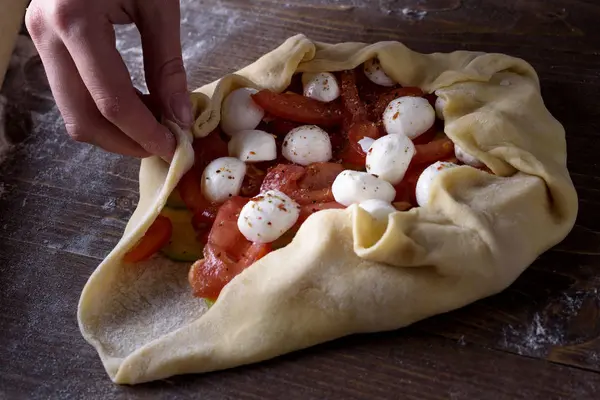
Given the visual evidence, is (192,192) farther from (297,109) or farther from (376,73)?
(376,73)

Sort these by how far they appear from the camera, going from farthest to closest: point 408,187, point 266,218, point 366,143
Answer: point 366,143, point 408,187, point 266,218

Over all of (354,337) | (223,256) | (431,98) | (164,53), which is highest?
(164,53)

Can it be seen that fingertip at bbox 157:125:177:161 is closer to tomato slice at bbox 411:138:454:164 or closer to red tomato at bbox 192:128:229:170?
red tomato at bbox 192:128:229:170

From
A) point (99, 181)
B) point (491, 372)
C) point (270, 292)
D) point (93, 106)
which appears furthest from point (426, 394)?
point (99, 181)

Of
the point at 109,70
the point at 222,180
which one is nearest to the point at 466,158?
the point at 222,180

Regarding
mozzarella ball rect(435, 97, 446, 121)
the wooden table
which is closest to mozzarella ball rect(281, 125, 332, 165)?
mozzarella ball rect(435, 97, 446, 121)

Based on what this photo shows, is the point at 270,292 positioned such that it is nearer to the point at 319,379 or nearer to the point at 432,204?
the point at 319,379

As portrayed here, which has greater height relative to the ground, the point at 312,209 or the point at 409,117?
the point at 409,117
